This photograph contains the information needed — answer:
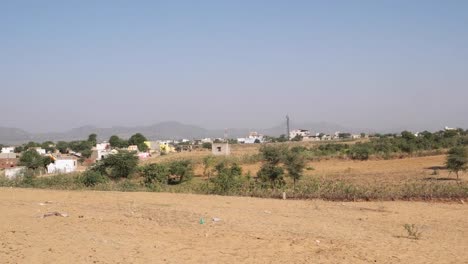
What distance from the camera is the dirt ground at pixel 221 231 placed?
8.50m

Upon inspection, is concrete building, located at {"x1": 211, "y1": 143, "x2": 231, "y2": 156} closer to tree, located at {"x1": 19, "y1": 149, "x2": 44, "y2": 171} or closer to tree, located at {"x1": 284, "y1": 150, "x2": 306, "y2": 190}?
tree, located at {"x1": 19, "y1": 149, "x2": 44, "y2": 171}

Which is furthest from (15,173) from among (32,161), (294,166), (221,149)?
(221,149)

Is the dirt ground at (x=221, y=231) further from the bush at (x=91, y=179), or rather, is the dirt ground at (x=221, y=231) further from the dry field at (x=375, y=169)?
the dry field at (x=375, y=169)

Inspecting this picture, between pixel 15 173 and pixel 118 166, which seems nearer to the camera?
pixel 15 173

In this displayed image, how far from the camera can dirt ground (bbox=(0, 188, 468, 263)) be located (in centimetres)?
850

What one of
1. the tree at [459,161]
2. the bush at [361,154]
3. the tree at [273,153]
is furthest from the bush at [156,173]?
the bush at [361,154]

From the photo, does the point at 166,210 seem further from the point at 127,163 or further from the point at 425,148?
the point at 425,148

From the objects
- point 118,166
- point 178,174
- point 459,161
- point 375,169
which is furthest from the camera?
point 375,169

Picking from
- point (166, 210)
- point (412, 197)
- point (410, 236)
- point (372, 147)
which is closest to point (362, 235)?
point (410, 236)

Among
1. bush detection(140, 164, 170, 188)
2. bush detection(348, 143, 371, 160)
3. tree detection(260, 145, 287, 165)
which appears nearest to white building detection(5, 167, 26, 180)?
bush detection(140, 164, 170, 188)

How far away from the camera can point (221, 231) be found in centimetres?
1082

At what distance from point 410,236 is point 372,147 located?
46.1 metres

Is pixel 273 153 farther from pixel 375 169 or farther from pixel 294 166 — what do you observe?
pixel 375 169

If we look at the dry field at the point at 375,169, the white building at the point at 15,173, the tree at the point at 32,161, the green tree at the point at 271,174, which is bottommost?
the dry field at the point at 375,169
